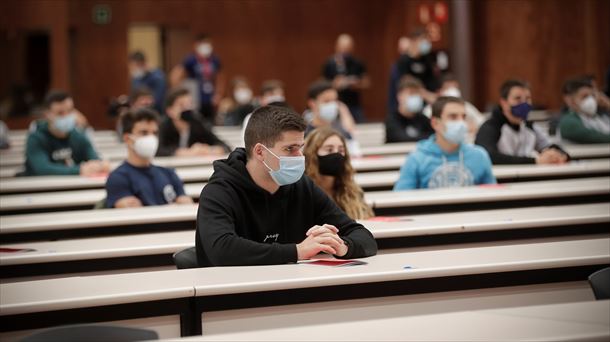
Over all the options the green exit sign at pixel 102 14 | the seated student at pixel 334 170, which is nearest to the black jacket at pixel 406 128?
the seated student at pixel 334 170

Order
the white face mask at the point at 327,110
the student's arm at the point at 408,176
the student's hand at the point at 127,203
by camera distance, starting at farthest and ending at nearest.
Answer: the white face mask at the point at 327,110 < the student's arm at the point at 408,176 < the student's hand at the point at 127,203

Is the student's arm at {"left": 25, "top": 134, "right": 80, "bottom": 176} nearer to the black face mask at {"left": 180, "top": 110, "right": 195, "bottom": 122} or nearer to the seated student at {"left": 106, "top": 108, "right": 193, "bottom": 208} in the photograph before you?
the seated student at {"left": 106, "top": 108, "right": 193, "bottom": 208}

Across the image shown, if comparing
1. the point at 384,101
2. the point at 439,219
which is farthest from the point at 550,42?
the point at 439,219

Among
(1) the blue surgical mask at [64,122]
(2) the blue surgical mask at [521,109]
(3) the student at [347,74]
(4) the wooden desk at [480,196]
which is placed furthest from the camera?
(3) the student at [347,74]

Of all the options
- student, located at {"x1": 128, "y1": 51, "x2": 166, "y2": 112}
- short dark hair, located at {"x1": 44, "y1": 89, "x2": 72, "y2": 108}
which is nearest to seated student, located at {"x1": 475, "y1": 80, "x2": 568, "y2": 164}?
short dark hair, located at {"x1": 44, "y1": 89, "x2": 72, "y2": 108}

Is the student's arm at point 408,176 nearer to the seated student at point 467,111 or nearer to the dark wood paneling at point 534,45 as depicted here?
the seated student at point 467,111

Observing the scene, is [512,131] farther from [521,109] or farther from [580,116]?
[580,116]

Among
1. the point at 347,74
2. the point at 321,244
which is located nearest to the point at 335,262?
the point at 321,244

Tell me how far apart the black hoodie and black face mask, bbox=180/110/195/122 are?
4312 mm

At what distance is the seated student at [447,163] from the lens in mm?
5051

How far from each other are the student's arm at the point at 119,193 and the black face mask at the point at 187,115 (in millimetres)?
2786

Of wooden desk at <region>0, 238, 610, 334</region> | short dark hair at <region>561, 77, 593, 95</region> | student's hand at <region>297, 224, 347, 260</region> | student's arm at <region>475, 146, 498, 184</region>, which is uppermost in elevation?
short dark hair at <region>561, 77, 593, 95</region>

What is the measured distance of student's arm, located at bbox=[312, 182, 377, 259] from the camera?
2.97 metres

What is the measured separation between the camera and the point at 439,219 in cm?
377
